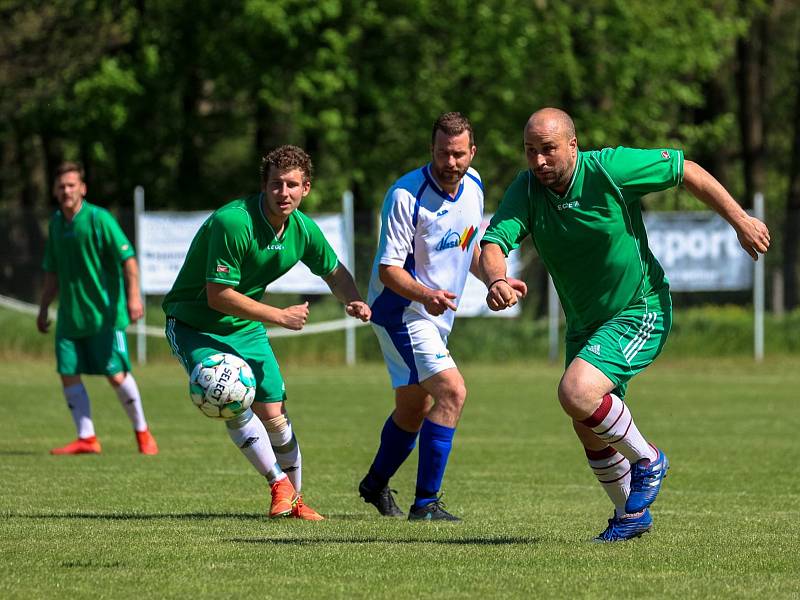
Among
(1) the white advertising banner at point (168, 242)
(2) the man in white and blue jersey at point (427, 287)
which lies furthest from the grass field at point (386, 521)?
(1) the white advertising banner at point (168, 242)

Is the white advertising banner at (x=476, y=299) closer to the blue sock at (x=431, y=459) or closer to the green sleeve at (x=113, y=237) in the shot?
the green sleeve at (x=113, y=237)

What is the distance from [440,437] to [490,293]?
71.9 inches

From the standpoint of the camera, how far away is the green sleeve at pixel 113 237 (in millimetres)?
12109

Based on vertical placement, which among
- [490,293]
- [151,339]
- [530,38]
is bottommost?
[151,339]

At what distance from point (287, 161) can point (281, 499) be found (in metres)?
1.89

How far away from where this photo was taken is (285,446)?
8516mm

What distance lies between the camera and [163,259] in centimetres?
2305

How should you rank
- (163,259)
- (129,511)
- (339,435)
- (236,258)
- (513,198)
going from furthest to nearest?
(163,259), (339,435), (129,511), (236,258), (513,198)

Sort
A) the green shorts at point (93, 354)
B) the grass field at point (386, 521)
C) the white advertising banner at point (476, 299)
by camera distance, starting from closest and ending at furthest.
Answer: the grass field at point (386, 521)
the green shorts at point (93, 354)
the white advertising banner at point (476, 299)

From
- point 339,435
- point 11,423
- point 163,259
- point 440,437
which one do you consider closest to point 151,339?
point 163,259

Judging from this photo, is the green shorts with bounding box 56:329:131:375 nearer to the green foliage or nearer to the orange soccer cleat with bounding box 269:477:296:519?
the orange soccer cleat with bounding box 269:477:296:519

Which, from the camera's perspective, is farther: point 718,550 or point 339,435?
point 339,435

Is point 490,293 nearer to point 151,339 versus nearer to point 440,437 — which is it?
point 440,437

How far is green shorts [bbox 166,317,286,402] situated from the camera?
8156 mm
